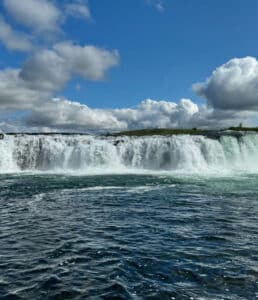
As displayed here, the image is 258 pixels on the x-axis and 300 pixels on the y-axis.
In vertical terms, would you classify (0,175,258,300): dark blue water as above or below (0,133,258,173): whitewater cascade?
below

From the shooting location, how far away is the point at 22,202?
2120 cm

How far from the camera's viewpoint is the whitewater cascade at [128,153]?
4700 centimetres

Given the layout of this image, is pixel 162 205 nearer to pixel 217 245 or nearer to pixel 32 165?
pixel 217 245

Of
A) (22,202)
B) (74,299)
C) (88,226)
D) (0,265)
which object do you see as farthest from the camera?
(22,202)

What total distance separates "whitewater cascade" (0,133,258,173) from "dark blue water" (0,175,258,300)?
83.4 feet

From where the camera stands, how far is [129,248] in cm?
1179

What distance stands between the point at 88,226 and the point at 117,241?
2.50 m

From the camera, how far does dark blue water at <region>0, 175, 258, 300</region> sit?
8781 mm

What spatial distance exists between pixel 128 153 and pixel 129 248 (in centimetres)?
3626

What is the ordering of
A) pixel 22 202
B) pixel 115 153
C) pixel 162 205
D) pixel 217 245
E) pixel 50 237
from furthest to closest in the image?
pixel 115 153, pixel 22 202, pixel 162 205, pixel 50 237, pixel 217 245

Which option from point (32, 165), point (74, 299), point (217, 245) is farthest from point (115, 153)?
point (74, 299)

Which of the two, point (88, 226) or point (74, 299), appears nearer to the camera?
point (74, 299)

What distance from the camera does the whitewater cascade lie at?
47000 millimetres

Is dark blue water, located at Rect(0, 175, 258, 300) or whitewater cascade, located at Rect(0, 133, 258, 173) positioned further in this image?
whitewater cascade, located at Rect(0, 133, 258, 173)
